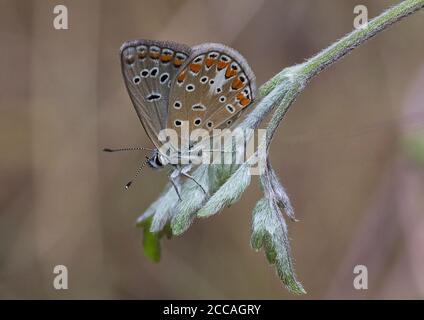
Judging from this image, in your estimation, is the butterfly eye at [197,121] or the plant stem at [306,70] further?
the butterfly eye at [197,121]

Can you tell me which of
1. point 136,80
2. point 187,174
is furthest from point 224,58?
point 187,174

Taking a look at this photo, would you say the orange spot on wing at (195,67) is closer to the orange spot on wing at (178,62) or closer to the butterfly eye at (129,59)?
the orange spot on wing at (178,62)

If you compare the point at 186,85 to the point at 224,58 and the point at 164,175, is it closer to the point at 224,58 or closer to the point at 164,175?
the point at 224,58

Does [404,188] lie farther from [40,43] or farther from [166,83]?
[40,43]

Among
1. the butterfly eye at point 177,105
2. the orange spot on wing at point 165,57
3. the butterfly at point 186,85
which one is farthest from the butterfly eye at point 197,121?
the orange spot on wing at point 165,57

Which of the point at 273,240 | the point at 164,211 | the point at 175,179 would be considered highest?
the point at 175,179

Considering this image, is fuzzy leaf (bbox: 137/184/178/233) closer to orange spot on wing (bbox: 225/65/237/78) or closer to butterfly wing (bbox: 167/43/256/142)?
butterfly wing (bbox: 167/43/256/142)

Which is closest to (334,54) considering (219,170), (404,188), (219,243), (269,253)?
(219,170)
